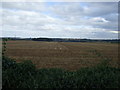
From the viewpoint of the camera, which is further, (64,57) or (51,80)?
(64,57)

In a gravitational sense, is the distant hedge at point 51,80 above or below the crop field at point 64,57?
above

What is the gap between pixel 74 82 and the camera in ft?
19.3

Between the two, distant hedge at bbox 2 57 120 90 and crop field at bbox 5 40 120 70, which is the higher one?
distant hedge at bbox 2 57 120 90

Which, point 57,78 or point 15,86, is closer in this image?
point 15,86

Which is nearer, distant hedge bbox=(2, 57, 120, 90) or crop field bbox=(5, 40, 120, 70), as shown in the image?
distant hedge bbox=(2, 57, 120, 90)

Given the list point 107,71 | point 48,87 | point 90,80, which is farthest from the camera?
point 107,71

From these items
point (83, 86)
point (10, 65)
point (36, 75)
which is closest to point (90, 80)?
point (83, 86)

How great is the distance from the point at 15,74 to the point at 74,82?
2064 mm

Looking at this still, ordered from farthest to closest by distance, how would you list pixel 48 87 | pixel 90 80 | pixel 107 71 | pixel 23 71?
pixel 107 71 < pixel 23 71 < pixel 90 80 < pixel 48 87

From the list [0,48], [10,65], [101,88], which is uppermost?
[0,48]

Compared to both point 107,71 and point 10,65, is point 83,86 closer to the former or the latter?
point 107,71

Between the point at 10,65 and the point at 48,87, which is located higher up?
the point at 10,65

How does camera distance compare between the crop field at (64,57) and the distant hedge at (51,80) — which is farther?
the crop field at (64,57)

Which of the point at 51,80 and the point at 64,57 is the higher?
the point at 51,80
